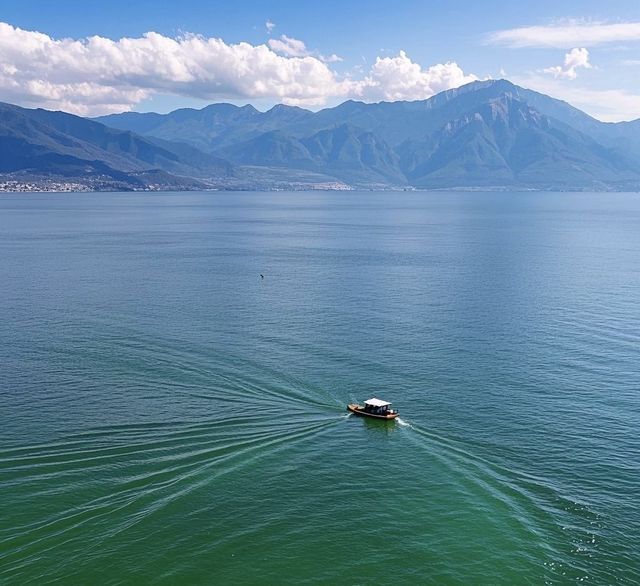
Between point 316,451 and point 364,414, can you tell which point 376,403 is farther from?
point 316,451

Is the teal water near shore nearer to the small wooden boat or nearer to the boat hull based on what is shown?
the boat hull

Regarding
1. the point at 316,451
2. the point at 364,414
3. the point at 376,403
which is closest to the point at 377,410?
the point at 376,403

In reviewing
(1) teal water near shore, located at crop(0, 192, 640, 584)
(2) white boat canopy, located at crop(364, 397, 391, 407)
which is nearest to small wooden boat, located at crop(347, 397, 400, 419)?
(2) white boat canopy, located at crop(364, 397, 391, 407)

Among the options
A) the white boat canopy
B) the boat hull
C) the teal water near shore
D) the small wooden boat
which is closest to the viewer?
the teal water near shore

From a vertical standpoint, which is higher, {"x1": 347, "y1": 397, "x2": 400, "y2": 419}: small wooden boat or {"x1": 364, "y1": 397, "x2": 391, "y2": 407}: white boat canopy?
{"x1": 364, "y1": 397, "x2": 391, "y2": 407}: white boat canopy

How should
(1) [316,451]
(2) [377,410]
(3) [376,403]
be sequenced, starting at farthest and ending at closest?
(3) [376,403]
(2) [377,410]
(1) [316,451]

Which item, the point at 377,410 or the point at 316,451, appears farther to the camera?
the point at 377,410

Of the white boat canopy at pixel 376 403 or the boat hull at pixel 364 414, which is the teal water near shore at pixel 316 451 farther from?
the white boat canopy at pixel 376 403

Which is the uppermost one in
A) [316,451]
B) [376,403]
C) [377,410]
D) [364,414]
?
[376,403]

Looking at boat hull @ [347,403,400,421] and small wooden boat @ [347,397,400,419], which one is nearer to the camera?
boat hull @ [347,403,400,421]

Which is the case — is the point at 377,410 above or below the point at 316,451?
above

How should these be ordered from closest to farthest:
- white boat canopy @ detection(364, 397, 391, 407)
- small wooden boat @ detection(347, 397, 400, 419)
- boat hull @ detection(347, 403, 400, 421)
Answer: boat hull @ detection(347, 403, 400, 421)
small wooden boat @ detection(347, 397, 400, 419)
white boat canopy @ detection(364, 397, 391, 407)

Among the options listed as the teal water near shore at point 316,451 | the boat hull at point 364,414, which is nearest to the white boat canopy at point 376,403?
the boat hull at point 364,414
